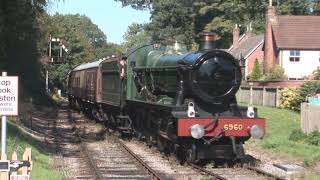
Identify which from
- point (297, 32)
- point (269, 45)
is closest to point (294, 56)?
point (269, 45)

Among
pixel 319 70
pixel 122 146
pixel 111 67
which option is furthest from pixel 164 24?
pixel 122 146

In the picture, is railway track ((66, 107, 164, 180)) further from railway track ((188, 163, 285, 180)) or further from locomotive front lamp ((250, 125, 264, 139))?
locomotive front lamp ((250, 125, 264, 139))

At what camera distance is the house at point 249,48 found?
6781 cm

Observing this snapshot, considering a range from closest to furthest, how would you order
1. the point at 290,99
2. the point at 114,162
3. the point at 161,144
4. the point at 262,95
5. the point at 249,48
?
1. the point at 114,162
2. the point at 161,144
3. the point at 290,99
4. the point at 262,95
5. the point at 249,48

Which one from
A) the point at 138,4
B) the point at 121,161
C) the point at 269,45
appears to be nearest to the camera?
the point at 121,161

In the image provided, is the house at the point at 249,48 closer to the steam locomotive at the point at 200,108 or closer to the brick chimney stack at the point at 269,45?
the brick chimney stack at the point at 269,45

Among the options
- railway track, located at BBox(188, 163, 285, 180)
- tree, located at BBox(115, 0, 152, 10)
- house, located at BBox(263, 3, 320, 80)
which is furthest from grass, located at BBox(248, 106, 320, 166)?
tree, located at BBox(115, 0, 152, 10)

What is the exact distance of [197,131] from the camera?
46.9 ft

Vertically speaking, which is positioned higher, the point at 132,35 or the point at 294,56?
the point at 132,35

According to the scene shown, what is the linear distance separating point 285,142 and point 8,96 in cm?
1152

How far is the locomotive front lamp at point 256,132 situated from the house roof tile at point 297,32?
41.1 meters

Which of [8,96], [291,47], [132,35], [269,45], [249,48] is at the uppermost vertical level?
[132,35]

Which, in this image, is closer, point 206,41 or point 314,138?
Result: point 206,41

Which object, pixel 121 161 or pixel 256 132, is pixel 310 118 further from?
pixel 121 161
